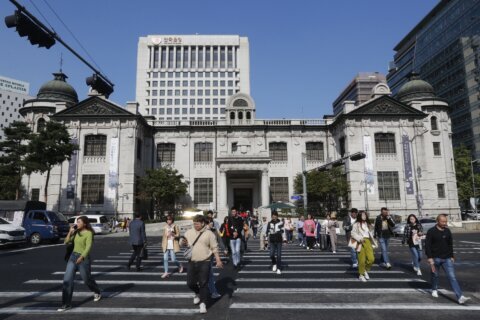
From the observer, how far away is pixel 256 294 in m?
7.56

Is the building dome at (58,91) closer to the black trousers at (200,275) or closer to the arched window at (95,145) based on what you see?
A: the arched window at (95,145)

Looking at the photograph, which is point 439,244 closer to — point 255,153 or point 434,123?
point 255,153

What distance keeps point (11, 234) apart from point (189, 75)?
75.5 meters

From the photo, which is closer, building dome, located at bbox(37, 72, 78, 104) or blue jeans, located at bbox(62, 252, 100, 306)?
blue jeans, located at bbox(62, 252, 100, 306)

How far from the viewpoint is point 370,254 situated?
921cm

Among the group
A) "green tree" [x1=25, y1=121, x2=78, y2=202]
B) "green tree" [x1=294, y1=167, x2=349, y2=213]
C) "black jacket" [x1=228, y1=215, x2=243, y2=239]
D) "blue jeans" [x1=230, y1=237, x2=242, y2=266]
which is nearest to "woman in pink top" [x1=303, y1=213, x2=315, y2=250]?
"black jacket" [x1=228, y1=215, x2=243, y2=239]

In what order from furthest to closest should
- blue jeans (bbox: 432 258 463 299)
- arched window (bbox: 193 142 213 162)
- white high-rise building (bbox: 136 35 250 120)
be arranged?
1. white high-rise building (bbox: 136 35 250 120)
2. arched window (bbox: 193 142 213 162)
3. blue jeans (bbox: 432 258 463 299)

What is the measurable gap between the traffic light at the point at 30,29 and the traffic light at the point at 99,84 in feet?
5.40

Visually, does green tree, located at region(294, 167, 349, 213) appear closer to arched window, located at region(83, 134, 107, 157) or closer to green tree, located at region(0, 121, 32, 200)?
arched window, located at region(83, 134, 107, 157)

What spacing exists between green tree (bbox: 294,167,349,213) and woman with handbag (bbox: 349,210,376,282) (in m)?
27.2

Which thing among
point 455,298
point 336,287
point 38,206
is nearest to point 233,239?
point 336,287

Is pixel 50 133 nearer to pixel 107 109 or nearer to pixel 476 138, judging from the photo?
pixel 107 109

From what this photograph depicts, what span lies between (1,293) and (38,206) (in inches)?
728

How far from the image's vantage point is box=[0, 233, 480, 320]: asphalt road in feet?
20.1
